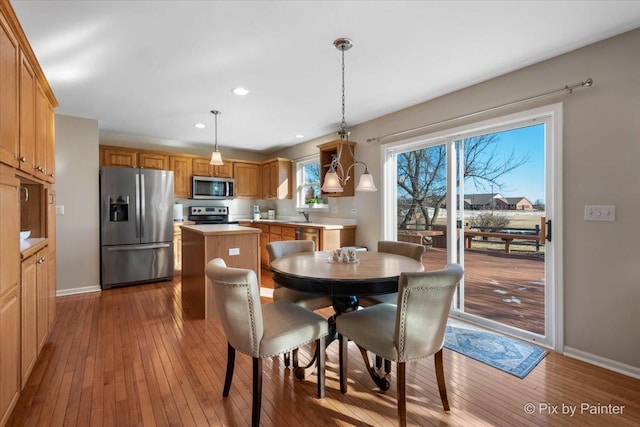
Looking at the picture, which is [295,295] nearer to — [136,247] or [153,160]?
[136,247]

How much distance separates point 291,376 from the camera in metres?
2.17

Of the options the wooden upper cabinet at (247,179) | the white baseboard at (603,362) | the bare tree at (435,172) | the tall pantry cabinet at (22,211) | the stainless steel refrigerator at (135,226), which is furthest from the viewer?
the wooden upper cabinet at (247,179)

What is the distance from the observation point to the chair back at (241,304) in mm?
1594

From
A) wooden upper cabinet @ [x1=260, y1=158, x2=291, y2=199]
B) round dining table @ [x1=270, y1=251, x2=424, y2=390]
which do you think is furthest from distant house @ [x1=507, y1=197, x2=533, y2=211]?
wooden upper cabinet @ [x1=260, y1=158, x2=291, y2=199]

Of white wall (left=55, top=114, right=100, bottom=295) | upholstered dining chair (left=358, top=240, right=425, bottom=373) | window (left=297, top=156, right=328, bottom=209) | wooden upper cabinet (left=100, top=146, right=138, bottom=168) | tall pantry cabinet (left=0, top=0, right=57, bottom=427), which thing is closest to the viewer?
tall pantry cabinet (left=0, top=0, right=57, bottom=427)

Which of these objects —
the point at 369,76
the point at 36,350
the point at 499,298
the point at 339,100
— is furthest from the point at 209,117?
the point at 499,298

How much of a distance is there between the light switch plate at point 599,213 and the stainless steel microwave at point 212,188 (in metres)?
5.29

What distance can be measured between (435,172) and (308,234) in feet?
6.59

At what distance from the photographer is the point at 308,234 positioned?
459 centimetres

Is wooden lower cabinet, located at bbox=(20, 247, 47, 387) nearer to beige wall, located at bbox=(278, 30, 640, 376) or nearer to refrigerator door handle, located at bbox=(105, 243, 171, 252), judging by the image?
refrigerator door handle, located at bbox=(105, 243, 171, 252)

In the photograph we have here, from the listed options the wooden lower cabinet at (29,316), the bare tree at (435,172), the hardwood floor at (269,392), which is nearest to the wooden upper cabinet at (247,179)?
the bare tree at (435,172)

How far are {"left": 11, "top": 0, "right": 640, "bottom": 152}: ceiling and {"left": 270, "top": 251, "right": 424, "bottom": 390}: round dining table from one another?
1.63 metres

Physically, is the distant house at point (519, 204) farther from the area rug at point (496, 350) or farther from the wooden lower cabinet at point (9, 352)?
the wooden lower cabinet at point (9, 352)

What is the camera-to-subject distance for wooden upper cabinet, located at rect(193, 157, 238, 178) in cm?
565
